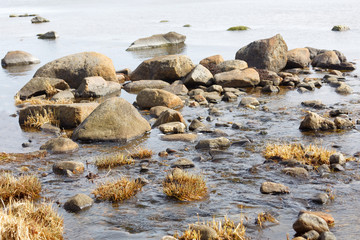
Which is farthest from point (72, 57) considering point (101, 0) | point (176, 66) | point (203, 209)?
point (101, 0)

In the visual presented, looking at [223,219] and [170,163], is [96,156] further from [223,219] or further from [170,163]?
[223,219]

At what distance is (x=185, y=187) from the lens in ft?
35.5

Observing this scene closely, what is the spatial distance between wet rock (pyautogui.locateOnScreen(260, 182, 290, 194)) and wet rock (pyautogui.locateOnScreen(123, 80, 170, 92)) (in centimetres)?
1478

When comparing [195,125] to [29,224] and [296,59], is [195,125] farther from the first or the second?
[296,59]

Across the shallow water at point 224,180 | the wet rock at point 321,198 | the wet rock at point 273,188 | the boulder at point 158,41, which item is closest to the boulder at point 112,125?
the shallow water at point 224,180

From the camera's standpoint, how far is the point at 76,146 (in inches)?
599

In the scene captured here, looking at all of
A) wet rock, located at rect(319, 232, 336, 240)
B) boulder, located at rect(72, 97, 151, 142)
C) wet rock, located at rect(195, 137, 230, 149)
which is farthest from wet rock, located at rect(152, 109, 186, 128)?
wet rock, located at rect(319, 232, 336, 240)

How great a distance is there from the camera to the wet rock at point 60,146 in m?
14.9

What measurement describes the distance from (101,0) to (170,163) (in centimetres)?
15535

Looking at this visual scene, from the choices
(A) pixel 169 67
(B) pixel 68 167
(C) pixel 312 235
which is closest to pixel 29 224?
(B) pixel 68 167

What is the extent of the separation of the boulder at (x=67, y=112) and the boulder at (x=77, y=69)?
24.1 feet

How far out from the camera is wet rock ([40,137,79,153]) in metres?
14.9

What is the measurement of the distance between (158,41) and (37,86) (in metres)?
22.4

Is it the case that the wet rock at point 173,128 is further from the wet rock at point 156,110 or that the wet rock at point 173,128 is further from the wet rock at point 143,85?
the wet rock at point 143,85
